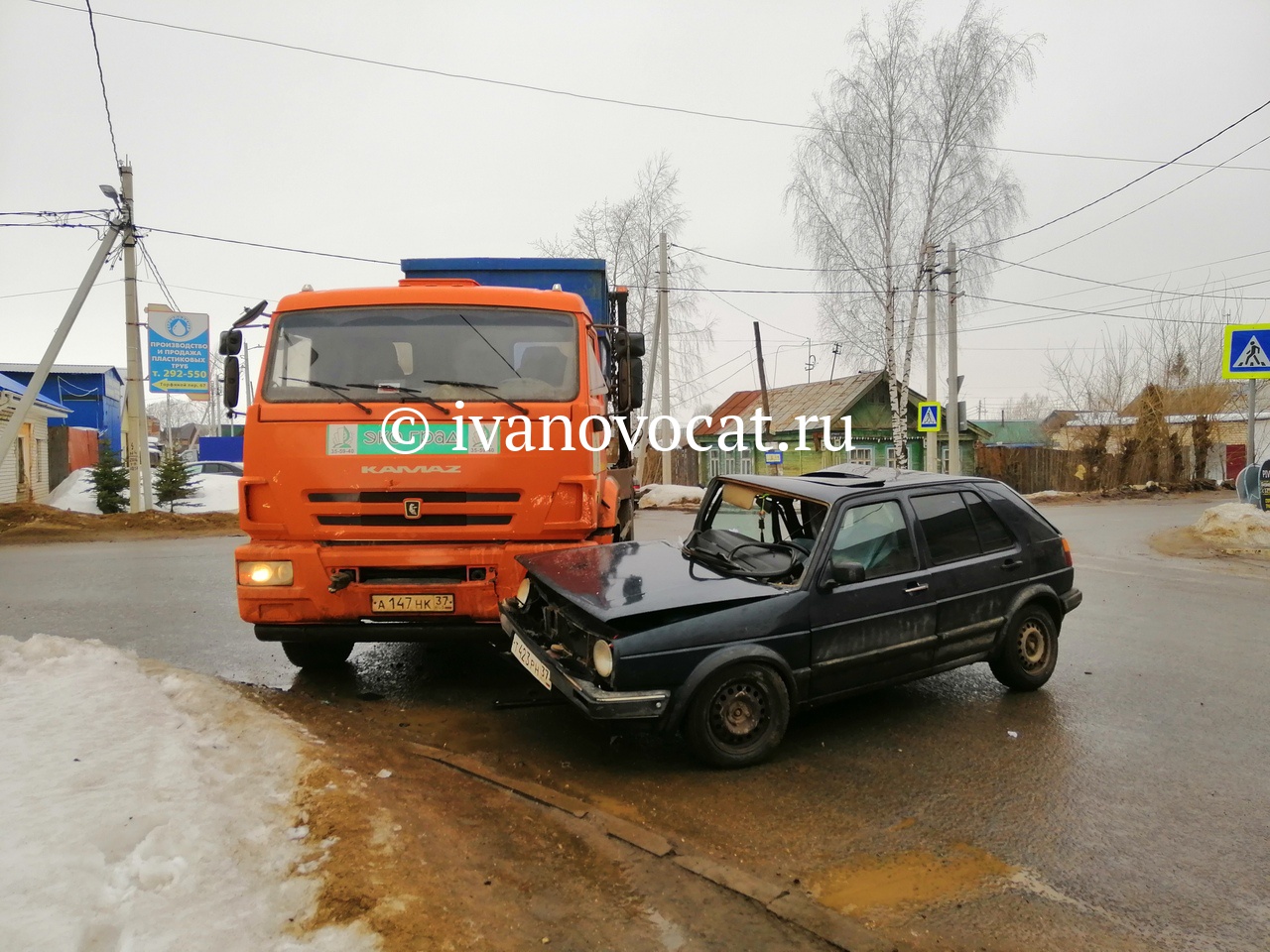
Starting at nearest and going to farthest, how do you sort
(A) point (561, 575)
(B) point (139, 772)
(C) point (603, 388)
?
(B) point (139, 772) → (A) point (561, 575) → (C) point (603, 388)

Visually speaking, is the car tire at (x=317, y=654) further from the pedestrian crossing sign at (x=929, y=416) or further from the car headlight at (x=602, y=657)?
the pedestrian crossing sign at (x=929, y=416)

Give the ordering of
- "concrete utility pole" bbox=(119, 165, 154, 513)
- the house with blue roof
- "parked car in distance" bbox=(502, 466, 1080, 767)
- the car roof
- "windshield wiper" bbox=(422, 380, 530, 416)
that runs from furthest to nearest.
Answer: the house with blue roof < "concrete utility pole" bbox=(119, 165, 154, 513) < "windshield wiper" bbox=(422, 380, 530, 416) < the car roof < "parked car in distance" bbox=(502, 466, 1080, 767)

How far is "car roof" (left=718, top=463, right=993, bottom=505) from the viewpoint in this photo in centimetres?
471

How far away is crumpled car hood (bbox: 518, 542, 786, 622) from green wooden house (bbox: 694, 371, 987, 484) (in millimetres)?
26153

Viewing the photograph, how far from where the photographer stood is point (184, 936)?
2.37m

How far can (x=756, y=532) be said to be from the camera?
17.2 ft

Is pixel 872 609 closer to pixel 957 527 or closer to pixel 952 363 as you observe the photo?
pixel 957 527

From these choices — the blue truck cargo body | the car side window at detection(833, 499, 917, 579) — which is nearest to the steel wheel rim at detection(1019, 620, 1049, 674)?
the car side window at detection(833, 499, 917, 579)

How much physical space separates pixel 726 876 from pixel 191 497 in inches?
955

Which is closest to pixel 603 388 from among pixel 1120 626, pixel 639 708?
pixel 639 708

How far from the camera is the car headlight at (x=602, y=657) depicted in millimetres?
3762

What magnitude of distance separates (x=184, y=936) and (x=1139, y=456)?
3202 cm

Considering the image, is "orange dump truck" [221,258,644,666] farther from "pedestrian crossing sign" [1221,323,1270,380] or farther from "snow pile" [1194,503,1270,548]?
"snow pile" [1194,503,1270,548]

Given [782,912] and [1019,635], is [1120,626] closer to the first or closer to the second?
[1019,635]
